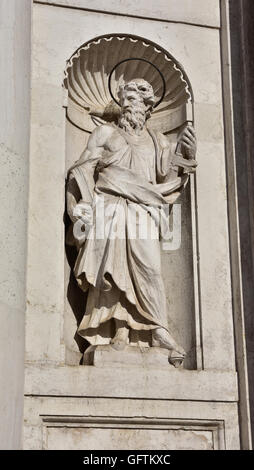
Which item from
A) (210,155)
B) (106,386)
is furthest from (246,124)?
(106,386)

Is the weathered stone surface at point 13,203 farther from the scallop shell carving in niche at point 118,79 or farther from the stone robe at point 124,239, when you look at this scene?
the scallop shell carving in niche at point 118,79

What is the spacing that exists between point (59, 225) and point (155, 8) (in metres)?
2.18

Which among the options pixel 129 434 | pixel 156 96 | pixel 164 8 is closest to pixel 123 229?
pixel 156 96

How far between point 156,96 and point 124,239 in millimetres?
1530

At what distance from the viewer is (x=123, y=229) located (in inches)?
335

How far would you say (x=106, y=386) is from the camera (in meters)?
7.99

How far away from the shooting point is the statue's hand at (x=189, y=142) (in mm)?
8727

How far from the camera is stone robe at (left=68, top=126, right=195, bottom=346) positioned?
8.35 meters

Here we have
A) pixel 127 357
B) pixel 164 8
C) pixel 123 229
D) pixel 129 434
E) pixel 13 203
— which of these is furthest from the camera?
pixel 164 8

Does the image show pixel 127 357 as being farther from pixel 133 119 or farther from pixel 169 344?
pixel 133 119

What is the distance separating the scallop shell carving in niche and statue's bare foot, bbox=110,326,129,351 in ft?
6.08
